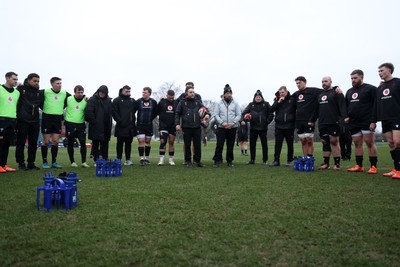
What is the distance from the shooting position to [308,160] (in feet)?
24.5

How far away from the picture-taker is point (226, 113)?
30.2ft

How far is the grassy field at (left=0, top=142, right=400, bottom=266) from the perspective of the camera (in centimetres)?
239

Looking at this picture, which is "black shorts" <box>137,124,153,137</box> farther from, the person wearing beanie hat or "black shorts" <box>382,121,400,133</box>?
"black shorts" <box>382,121,400,133</box>

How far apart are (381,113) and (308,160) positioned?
1.84 m

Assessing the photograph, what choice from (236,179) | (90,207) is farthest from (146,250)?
(236,179)

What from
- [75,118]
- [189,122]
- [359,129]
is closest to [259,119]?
[189,122]

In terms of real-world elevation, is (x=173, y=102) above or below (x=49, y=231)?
above

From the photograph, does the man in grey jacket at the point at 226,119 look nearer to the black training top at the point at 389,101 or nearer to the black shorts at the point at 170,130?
the black shorts at the point at 170,130

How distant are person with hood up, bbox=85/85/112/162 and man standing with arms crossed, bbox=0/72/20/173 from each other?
181cm

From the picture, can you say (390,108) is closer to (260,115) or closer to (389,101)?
(389,101)

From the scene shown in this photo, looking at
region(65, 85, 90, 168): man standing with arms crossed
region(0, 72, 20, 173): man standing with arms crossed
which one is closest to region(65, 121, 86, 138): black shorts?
region(65, 85, 90, 168): man standing with arms crossed

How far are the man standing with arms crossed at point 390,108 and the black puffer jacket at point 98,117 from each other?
696 centimetres

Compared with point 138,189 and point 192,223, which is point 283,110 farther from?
point 192,223

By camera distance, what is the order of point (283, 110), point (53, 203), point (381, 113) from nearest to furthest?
point (53, 203) → point (381, 113) → point (283, 110)
